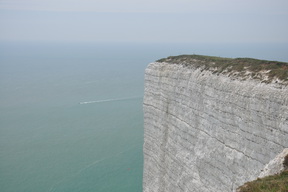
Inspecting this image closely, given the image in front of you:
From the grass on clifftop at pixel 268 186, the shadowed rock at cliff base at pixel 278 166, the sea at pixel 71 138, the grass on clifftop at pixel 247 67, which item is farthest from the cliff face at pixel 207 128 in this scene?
the sea at pixel 71 138

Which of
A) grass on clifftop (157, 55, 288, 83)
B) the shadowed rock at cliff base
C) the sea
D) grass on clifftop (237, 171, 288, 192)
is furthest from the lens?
the sea

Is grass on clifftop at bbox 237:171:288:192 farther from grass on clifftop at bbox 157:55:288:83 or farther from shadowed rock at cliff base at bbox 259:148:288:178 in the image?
grass on clifftop at bbox 157:55:288:83

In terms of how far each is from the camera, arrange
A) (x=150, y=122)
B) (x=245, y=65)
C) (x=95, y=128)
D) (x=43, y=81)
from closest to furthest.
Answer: (x=245, y=65) → (x=150, y=122) → (x=95, y=128) → (x=43, y=81)

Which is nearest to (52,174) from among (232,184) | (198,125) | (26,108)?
(198,125)

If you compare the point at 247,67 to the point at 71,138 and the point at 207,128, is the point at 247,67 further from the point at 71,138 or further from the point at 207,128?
the point at 71,138

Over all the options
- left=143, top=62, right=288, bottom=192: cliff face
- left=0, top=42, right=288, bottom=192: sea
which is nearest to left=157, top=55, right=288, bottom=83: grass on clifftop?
left=143, top=62, right=288, bottom=192: cliff face

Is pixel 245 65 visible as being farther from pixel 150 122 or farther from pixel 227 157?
pixel 150 122

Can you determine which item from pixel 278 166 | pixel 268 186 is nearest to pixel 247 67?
pixel 278 166

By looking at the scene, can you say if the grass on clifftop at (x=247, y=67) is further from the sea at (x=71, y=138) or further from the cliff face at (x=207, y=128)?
the sea at (x=71, y=138)
